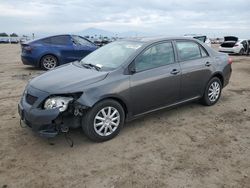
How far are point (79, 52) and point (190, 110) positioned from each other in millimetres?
6126

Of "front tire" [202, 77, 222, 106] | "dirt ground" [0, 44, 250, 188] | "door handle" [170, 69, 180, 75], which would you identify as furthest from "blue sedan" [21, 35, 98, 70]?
"door handle" [170, 69, 180, 75]

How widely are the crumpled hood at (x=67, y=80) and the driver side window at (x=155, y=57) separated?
2.20 feet

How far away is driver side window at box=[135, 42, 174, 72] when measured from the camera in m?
4.67

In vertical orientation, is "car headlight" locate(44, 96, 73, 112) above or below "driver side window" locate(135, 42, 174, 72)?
below

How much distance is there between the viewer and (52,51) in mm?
10492

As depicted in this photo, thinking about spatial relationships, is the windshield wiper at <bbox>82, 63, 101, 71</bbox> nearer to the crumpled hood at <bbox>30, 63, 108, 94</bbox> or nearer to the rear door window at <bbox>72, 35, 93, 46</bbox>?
the crumpled hood at <bbox>30, 63, 108, 94</bbox>

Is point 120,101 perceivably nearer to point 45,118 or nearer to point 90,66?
point 90,66

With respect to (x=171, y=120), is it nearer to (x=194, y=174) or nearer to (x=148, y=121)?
(x=148, y=121)

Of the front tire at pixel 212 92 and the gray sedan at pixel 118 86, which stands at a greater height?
the gray sedan at pixel 118 86

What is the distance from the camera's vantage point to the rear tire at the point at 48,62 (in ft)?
34.4

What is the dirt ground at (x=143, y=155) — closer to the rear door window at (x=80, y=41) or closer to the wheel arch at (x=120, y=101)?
the wheel arch at (x=120, y=101)

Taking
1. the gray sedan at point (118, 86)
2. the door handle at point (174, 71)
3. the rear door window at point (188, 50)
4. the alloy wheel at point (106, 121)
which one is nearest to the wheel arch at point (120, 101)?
the gray sedan at point (118, 86)

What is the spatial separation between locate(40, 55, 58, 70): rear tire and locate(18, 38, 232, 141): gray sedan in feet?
18.2

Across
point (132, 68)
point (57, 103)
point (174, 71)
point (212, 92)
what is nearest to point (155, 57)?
point (174, 71)
